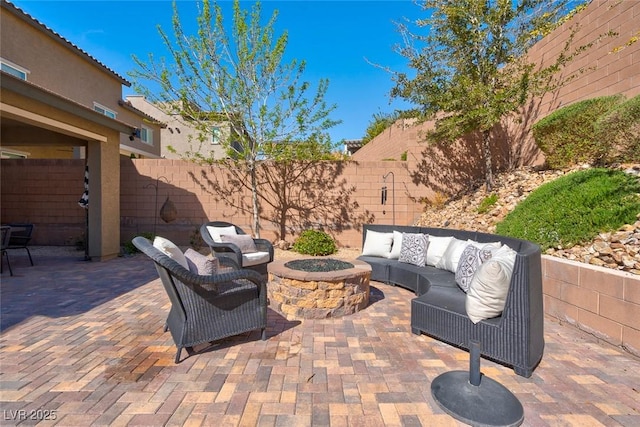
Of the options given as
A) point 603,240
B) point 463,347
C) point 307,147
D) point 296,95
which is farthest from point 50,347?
point 296,95

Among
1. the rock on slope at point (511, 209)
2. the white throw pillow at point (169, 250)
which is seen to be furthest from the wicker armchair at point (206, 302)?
the rock on slope at point (511, 209)

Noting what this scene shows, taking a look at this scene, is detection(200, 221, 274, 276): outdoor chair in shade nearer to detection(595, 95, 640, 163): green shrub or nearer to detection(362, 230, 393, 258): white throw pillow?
detection(362, 230, 393, 258): white throw pillow

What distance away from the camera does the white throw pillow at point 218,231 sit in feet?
18.1

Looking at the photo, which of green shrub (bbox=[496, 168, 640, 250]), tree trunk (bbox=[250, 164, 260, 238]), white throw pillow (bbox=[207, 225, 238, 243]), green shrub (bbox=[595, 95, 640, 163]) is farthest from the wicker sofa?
tree trunk (bbox=[250, 164, 260, 238])

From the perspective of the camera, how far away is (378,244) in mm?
5422

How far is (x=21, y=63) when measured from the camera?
27.8 feet

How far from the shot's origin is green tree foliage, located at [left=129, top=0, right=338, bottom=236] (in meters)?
7.27

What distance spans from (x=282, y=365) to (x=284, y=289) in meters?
1.23

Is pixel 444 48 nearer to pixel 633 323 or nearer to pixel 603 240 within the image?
pixel 603 240

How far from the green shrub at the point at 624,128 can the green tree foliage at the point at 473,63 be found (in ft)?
5.98

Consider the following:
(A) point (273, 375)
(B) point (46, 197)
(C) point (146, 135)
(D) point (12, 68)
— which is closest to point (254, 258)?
(A) point (273, 375)

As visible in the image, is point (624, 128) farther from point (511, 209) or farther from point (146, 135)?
point (146, 135)

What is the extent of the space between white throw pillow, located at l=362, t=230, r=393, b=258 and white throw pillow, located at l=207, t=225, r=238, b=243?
2573 millimetres

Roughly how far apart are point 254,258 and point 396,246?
2.47m
